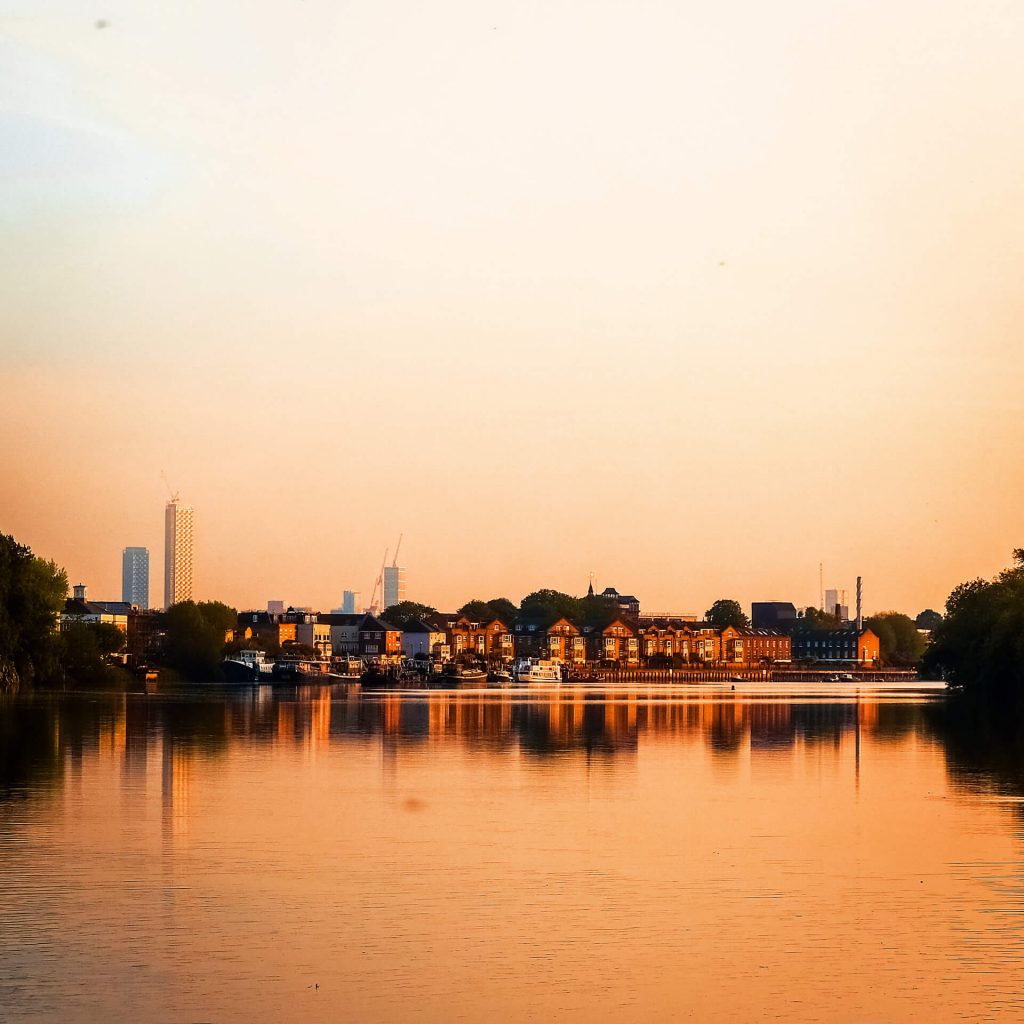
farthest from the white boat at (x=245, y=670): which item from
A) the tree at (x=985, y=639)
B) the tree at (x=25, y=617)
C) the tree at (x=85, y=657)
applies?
the tree at (x=985, y=639)

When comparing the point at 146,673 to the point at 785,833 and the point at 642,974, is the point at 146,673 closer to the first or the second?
the point at 785,833

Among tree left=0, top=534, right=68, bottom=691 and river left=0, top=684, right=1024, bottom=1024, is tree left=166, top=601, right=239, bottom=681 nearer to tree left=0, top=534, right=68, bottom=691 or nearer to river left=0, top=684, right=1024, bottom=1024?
tree left=0, top=534, right=68, bottom=691

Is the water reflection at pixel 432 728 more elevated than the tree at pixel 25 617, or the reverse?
the tree at pixel 25 617

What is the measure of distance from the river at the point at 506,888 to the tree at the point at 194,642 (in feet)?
433

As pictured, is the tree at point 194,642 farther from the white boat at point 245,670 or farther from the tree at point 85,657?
the tree at point 85,657

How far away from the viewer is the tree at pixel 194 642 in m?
183

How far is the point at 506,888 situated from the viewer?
25359mm

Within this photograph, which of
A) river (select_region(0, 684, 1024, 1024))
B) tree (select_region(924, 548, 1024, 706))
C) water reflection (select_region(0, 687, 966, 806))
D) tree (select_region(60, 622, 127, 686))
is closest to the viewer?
river (select_region(0, 684, 1024, 1024))

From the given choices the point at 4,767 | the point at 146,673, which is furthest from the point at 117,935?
the point at 146,673

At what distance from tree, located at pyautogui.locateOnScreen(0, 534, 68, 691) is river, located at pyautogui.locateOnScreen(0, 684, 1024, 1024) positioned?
5736 centimetres

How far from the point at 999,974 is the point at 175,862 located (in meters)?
14.1

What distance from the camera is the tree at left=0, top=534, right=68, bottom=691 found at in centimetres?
10688

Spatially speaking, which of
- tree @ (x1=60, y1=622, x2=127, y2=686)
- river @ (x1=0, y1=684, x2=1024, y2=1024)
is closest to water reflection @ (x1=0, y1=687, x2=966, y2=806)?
river @ (x1=0, y1=684, x2=1024, y2=1024)

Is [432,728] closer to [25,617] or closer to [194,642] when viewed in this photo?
[25,617]
